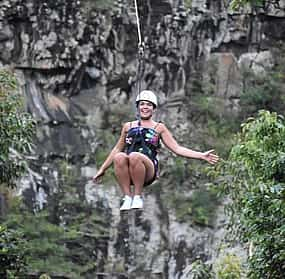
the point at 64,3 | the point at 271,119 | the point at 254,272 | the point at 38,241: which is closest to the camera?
the point at 254,272

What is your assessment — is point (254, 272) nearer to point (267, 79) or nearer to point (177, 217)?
point (177, 217)

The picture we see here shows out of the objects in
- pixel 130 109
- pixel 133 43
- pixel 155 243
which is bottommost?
pixel 155 243

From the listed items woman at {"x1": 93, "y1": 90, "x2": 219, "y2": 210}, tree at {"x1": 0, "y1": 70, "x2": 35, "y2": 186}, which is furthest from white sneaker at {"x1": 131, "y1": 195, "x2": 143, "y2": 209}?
tree at {"x1": 0, "y1": 70, "x2": 35, "y2": 186}

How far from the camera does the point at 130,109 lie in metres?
14.5

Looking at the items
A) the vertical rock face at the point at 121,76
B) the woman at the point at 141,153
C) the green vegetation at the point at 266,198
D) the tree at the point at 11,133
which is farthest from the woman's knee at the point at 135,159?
the vertical rock face at the point at 121,76

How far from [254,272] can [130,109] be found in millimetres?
8538

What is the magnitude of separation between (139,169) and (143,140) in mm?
204

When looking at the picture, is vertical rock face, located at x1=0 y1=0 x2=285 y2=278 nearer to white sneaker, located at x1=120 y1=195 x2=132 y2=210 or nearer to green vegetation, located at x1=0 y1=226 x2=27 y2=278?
green vegetation, located at x1=0 y1=226 x2=27 y2=278

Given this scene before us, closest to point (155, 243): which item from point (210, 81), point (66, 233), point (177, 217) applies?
point (177, 217)

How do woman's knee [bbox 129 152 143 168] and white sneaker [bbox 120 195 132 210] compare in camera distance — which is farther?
white sneaker [bbox 120 195 132 210]

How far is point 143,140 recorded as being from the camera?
5023mm

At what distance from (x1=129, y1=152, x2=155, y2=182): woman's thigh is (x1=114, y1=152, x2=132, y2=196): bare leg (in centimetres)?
6

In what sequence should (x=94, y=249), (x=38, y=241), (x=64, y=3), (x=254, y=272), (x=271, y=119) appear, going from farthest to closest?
(x=64, y=3) < (x=94, y=249) < (x=38, y=241) < (x=271, y=119) < (x=254, y=272)

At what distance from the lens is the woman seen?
16.2ft
